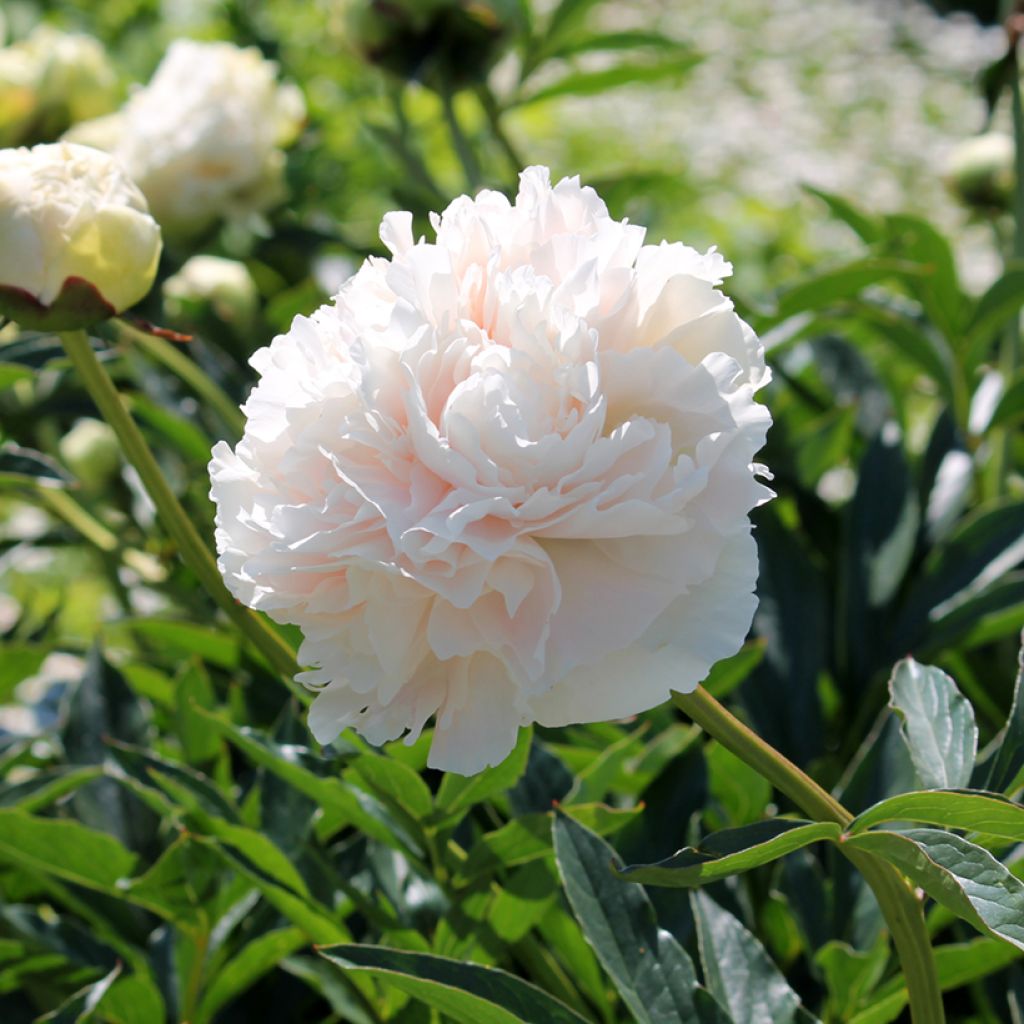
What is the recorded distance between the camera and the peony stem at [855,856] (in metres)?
0.41

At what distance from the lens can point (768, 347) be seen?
0.82m

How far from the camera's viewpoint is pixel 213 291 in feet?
3.68

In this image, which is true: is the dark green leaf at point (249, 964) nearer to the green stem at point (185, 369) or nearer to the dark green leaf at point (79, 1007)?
the dark green leaf at point (79, 1007)

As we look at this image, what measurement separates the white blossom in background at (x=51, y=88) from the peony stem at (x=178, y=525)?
26.9 inches

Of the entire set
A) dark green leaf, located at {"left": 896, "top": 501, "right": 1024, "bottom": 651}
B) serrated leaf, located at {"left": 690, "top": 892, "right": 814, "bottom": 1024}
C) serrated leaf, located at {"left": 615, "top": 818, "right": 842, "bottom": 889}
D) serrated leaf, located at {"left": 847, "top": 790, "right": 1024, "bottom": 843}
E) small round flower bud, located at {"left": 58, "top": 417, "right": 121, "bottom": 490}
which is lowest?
small round flower bud, located at {"left": 58, "top": 417, "right": 121, "bottom": 490}

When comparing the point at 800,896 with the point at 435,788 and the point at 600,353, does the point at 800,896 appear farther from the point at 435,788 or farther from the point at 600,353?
the point at 600,353

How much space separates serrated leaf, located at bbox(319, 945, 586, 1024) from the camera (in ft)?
1.42

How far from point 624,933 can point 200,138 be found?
2.54 ft

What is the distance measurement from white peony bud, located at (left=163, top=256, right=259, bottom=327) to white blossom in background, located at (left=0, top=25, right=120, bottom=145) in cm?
17

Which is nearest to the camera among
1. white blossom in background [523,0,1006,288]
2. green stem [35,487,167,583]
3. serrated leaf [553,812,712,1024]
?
serrated leaf [553,812,712,1024]

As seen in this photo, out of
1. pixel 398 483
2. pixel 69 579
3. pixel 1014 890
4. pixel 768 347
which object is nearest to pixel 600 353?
pixel 398 483

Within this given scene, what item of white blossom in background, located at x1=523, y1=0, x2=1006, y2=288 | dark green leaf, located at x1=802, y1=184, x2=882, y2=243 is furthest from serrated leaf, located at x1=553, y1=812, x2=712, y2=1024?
white blossom in background, located at x1=523, y1=0, x2=1006, y2=288

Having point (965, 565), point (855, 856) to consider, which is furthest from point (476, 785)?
point (965, 565)

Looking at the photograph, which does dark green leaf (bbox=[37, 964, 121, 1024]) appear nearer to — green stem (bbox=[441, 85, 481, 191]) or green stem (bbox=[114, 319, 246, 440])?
green stem (bbox=[114, 319, 246, 440])
